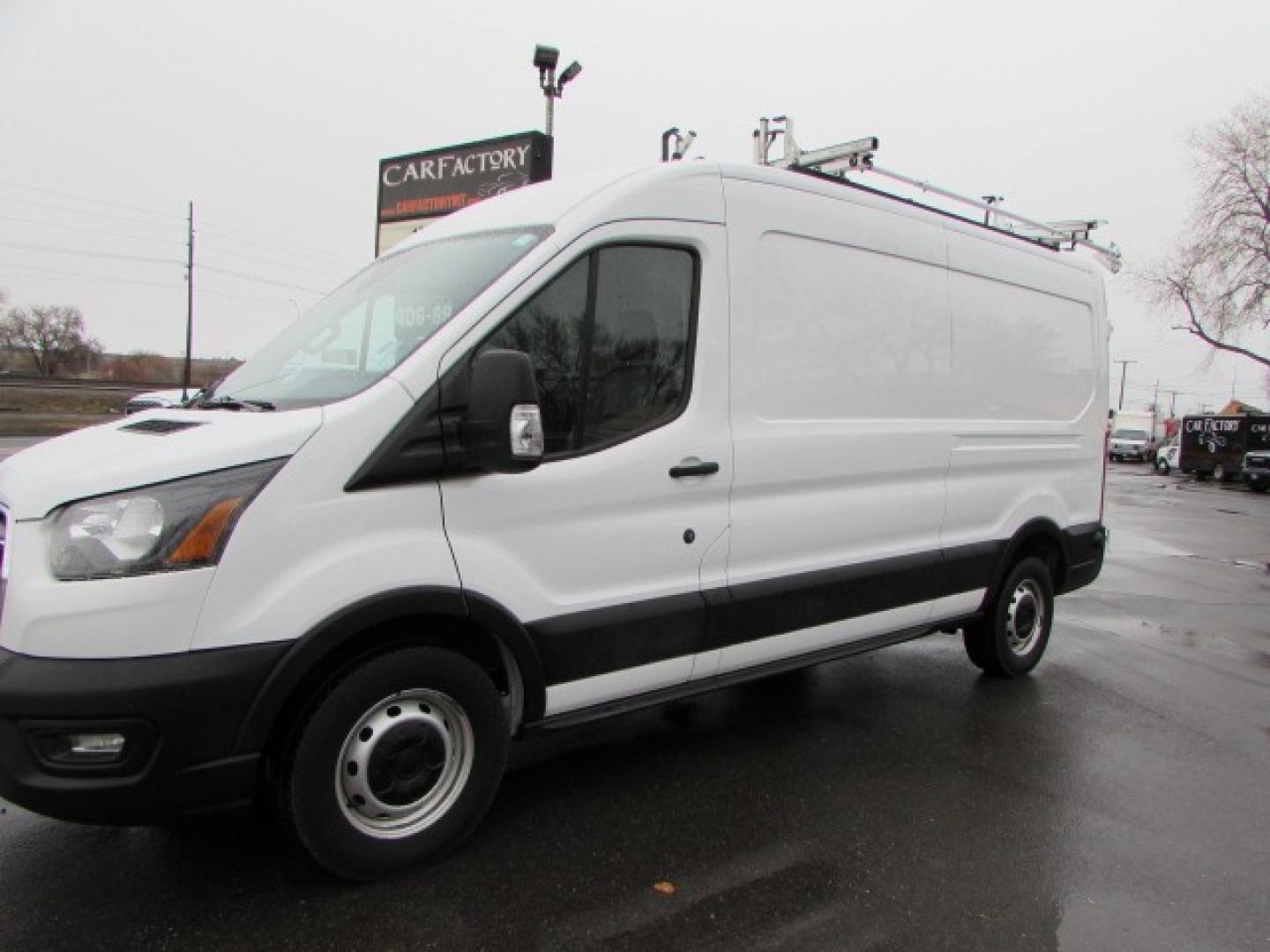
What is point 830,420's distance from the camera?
155 inches

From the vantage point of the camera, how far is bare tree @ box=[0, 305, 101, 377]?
5659 cm

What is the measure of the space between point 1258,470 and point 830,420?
30220mm

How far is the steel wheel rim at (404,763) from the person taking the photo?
2.73 metres

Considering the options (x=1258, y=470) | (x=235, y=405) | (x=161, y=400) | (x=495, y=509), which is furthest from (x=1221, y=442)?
(x=235, y=405)

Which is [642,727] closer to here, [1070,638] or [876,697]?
[876,697]

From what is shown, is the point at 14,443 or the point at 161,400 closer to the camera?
the point at 161,400

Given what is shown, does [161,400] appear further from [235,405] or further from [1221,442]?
[1221,442]

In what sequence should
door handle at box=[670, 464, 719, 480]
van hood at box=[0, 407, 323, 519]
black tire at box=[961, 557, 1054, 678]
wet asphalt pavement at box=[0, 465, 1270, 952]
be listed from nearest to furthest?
van hood at box=[0, 407, 323, 519] < wet asphalt pavement at box=[0, 465, 1270, 952] < door handle at box=[670, 464, 719, 480] < black tire at box=[961, 557, 1054, 678]

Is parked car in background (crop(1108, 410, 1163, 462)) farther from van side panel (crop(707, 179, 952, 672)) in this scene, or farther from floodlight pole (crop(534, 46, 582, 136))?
van side panel (crop(707, 179, 952, 672))

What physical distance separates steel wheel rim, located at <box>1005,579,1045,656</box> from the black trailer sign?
8.22m

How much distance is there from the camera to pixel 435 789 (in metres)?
2.94

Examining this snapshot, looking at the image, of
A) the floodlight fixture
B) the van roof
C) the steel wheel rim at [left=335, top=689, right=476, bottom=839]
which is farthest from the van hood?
the floodlight fixture

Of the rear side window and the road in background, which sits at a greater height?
the rear side window

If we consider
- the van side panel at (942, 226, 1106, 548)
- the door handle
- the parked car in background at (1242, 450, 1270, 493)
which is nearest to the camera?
the door handle
